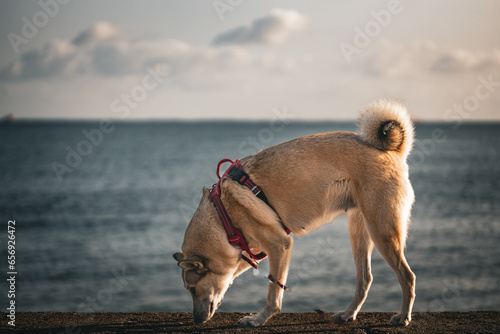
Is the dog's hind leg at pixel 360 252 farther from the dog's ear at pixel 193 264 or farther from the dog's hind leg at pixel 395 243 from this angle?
the dog's ear at pixel 193 264

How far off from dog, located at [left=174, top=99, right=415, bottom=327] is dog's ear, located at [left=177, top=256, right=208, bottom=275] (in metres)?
0.01

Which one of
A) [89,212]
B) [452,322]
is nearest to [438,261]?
[452,322]

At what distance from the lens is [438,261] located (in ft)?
47.3

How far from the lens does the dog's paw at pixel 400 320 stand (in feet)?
14.4

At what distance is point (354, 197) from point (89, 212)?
23.5m

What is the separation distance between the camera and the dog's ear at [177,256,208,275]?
463 centimetres

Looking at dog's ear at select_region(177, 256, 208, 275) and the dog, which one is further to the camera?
dog's ear at select_region(177, 256, 208, 275)

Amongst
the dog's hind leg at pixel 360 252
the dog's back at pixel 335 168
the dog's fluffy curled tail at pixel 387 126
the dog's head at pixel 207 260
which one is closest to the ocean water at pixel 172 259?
the dog's hind leg at pixel 360 252

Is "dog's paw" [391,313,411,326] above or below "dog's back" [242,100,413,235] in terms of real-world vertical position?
below

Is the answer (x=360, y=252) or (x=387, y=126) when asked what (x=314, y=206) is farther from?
(x=387, y=126)

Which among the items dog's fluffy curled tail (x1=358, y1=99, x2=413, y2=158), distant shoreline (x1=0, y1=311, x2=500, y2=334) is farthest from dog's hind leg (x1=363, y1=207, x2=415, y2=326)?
dog's fluffy curled tail (x1=358, y1=99, x2=413, y2=158)

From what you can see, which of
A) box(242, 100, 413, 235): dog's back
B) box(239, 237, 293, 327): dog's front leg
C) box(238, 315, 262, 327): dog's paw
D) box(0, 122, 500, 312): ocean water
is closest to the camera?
box(242, 100, 413, 235): dog's back

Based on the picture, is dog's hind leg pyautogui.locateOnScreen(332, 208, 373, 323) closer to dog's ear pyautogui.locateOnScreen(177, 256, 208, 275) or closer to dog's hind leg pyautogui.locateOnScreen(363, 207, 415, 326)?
dog's hind leg pyautogui.locateOnScreen(363, 207, 415, 326)

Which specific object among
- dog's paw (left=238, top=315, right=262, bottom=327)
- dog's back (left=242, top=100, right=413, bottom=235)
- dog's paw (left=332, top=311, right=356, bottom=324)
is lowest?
dog's paw (left=332, top=311, right=356, bottom=324)
